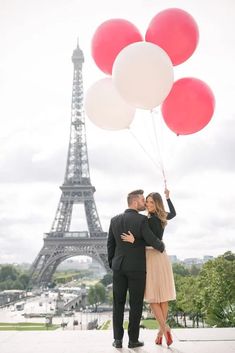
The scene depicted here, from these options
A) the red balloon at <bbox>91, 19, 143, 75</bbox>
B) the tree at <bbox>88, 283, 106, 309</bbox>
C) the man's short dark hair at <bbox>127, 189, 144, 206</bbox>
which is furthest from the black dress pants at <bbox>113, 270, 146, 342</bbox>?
the tree at <bbox>88, 283, 106, 309</bbox>

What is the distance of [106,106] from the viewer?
185 inches

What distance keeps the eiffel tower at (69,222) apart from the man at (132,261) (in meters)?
32.1

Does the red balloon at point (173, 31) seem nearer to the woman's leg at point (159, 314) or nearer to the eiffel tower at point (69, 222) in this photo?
the woman's leg at point (159, 314)

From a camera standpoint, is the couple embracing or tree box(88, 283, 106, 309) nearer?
the couple embracing

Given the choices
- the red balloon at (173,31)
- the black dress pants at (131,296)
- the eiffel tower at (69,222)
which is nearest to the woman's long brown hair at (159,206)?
the black dress pants at (131,296)

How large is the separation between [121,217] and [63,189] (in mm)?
34674

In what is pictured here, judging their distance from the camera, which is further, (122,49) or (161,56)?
(122,49)

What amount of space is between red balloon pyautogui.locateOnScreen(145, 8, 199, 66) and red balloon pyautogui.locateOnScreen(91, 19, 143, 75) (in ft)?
0.58

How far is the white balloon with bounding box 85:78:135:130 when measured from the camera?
15.3 feet

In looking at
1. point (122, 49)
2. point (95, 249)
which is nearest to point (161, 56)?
point (122, 49)

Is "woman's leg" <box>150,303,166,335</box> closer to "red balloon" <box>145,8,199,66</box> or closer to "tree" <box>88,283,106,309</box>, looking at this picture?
"red balloon" <box>145,8,199,66</box>

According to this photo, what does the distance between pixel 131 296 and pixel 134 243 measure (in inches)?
19.4

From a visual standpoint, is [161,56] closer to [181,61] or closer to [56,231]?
[181,61]

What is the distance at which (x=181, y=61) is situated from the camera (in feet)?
15.3
